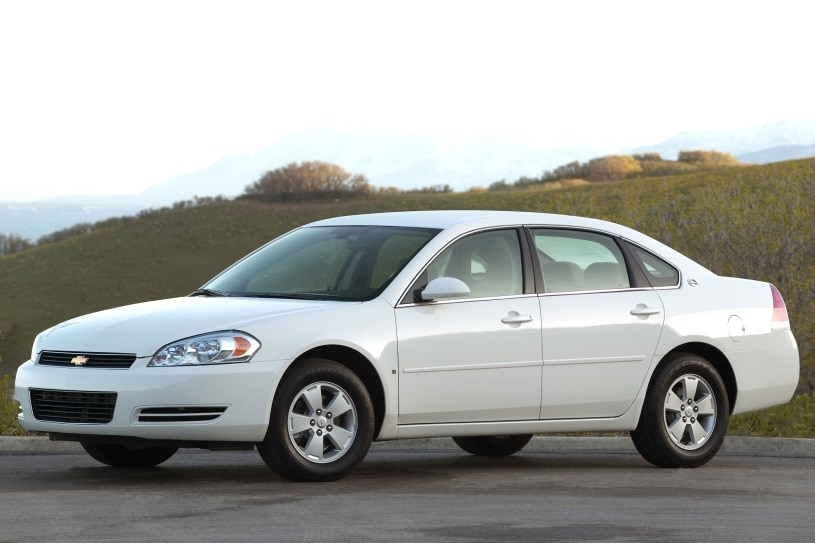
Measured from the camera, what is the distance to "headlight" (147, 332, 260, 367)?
7973mm

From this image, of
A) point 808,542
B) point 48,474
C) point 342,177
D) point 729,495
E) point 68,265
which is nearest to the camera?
point 808,542

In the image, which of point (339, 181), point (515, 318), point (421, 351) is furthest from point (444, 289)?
point (339, 181)

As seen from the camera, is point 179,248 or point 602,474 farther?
point 179,248

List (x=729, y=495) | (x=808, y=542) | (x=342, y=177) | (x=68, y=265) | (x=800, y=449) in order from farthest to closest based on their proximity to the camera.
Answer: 1. (x=342, y=177)
2. (x=68, y=265)
3. (x=800, y=449)
4. (x=729, y=495)
5. (x=808, y=542)

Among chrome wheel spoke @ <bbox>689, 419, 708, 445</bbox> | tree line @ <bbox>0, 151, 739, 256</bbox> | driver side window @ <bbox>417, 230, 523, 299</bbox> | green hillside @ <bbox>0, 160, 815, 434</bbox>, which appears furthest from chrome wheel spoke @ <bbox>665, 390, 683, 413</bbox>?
tree line @ <bbox>0, 151, 739, 256</bbox>

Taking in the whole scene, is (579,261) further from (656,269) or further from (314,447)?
(314,447)

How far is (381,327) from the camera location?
27.7 feet

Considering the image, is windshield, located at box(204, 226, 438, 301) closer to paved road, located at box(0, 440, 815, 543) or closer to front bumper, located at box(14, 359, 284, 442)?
front bumper, located at box(14, 359, 284, 442)

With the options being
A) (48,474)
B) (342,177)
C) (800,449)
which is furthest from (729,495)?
(342,177)

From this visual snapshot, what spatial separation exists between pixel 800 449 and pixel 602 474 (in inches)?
92.6

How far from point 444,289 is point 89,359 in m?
2.14

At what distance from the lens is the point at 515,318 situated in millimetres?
8992

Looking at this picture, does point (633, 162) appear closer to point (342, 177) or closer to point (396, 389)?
point (342, 177)

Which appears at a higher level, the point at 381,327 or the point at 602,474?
the point at 381,327
